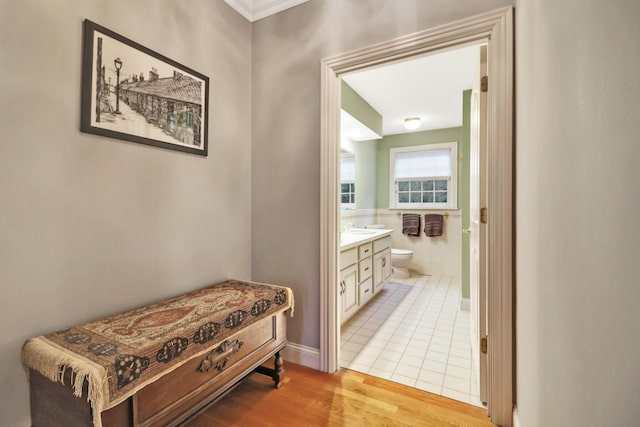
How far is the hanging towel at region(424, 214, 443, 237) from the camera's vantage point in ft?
15.7

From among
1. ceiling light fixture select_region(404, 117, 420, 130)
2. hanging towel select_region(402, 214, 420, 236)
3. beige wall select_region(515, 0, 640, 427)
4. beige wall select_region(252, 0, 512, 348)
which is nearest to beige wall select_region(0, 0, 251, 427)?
beige wall select_region(252, 0, 512, 348)

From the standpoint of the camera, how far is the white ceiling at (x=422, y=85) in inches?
106

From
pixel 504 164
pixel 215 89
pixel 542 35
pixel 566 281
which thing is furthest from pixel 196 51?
pixel 566 281

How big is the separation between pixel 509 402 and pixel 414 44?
2.01 m

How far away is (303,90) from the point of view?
6.59ft

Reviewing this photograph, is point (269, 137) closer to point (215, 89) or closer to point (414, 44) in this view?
point (215, 89)

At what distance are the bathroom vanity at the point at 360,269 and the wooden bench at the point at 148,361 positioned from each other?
871mm

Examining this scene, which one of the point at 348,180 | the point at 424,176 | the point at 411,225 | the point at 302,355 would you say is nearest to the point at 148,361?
the point at 302,355

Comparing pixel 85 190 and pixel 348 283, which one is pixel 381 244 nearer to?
pixel 348 283

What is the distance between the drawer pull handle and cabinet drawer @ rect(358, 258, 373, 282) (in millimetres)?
1649

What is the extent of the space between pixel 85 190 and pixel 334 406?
1.71m

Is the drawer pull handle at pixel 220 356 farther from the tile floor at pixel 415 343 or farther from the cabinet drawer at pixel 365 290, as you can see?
the cabinet drawer at pixel 365 290

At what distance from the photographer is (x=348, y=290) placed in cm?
266

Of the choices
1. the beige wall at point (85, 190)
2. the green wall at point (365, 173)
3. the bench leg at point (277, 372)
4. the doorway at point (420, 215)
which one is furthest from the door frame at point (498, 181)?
the green wall at point (365, 173)
